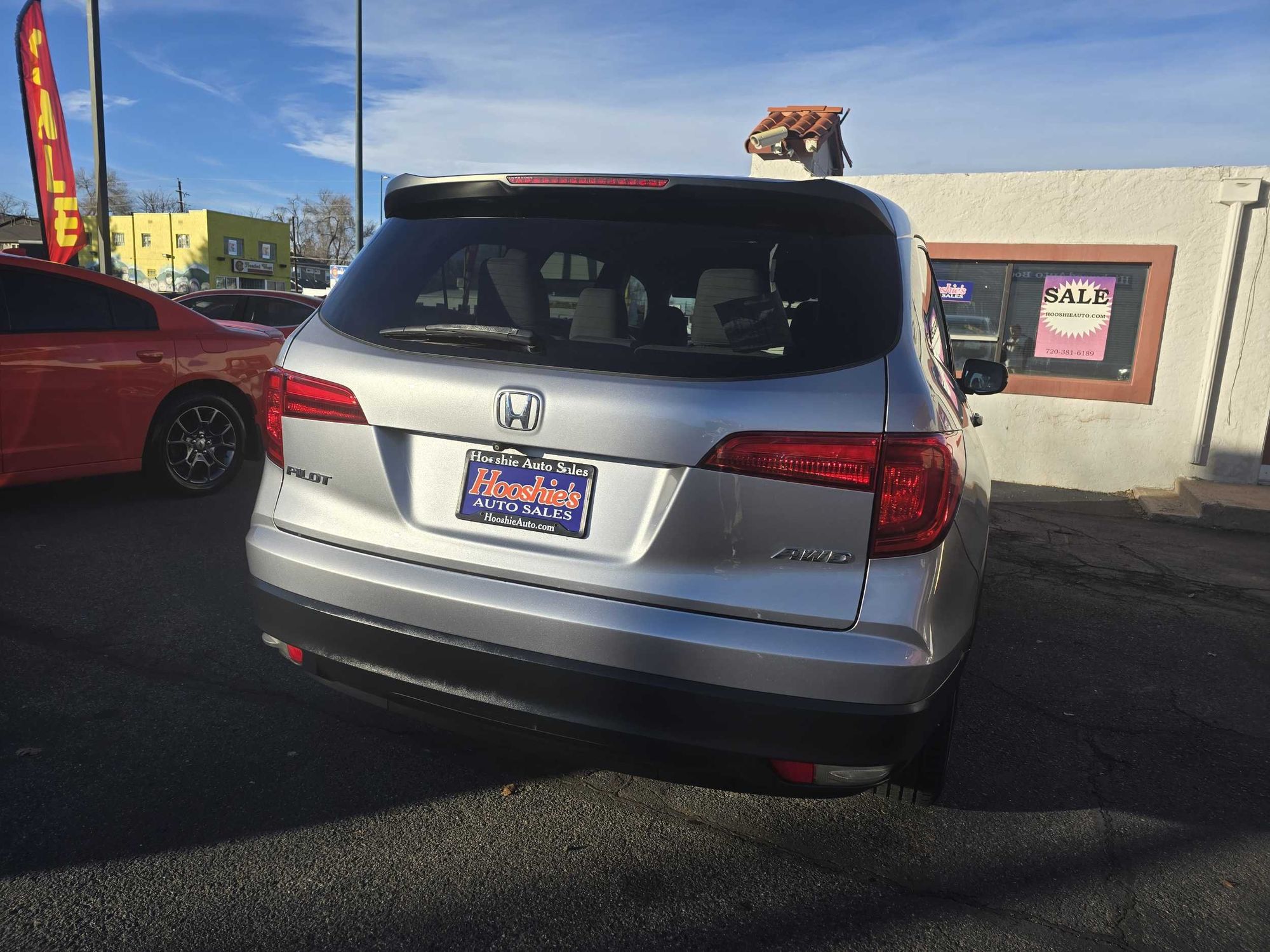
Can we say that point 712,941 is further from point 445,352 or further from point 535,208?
point 535,208

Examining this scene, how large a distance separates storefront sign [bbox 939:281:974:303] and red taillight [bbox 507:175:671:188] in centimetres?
790

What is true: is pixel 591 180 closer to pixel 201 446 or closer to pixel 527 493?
pixel 527 493

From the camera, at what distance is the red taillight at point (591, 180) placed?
230 centimetres

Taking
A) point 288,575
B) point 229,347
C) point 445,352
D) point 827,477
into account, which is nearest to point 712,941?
point 827,477

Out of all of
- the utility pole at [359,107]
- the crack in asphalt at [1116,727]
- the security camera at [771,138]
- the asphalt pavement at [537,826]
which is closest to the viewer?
the asphalt pavement at [537,826]

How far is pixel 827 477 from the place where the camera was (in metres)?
1.94

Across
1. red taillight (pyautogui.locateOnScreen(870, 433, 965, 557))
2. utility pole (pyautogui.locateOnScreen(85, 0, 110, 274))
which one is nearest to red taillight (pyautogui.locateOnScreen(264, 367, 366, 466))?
red taillight (pyautogui.locateOnScreen(870, 433, 965, 557))

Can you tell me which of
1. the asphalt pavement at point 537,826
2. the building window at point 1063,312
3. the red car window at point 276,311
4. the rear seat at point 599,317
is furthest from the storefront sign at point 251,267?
the rear seat at point 599,317

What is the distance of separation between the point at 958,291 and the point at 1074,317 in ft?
3.80

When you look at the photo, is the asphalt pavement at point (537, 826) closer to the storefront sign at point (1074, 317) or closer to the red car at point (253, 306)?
the storefront sign at point (1074, 317)

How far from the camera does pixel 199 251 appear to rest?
202 ft

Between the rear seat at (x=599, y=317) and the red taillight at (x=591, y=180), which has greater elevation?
the red taillight at (x=591, y=180)

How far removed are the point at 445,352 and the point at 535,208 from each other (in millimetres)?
498

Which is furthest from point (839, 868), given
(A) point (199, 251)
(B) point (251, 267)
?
(B) point (251, 267)
